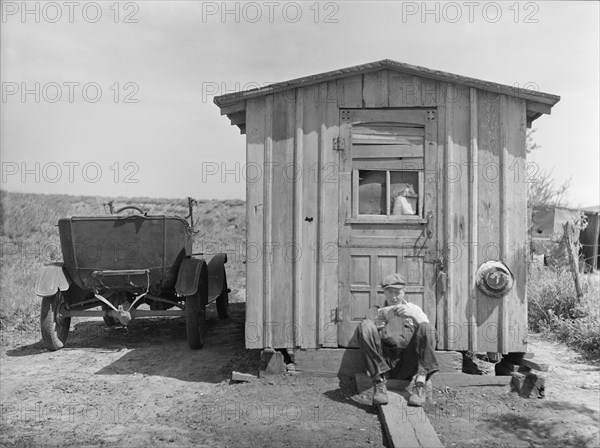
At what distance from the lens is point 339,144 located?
626 cm

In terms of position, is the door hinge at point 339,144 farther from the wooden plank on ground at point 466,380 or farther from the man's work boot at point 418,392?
the wooden plank on ground at point 466,380

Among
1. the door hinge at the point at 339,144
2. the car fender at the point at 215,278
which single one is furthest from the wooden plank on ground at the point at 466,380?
the car fender at the point at 215,278

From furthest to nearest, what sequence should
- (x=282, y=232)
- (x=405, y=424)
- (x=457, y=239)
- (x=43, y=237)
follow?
(x=43, y=237) < (x=282, y=232) < (x=457, y=239) < (x=405, y=424)

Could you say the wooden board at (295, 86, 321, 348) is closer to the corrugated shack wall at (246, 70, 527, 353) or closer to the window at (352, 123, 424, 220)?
the corrugated shack wall at (246, 70, 527, 353)

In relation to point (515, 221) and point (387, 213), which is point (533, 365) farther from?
point (387, 213)

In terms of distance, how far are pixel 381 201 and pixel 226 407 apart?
9.21 feet

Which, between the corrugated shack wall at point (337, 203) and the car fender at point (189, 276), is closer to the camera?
the corrugated shack wall at point (337, 203)

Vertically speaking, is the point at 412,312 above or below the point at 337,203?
below

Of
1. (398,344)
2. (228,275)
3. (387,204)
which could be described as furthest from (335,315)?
(228,275)

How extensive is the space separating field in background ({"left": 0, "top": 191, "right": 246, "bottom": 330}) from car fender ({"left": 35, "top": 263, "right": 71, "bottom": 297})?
2235 millimetres

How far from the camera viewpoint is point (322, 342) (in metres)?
6.27

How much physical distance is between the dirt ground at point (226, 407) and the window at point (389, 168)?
2.00 m

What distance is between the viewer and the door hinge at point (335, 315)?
6258 mm

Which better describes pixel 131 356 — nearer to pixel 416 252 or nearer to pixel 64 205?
pixel 416 252
